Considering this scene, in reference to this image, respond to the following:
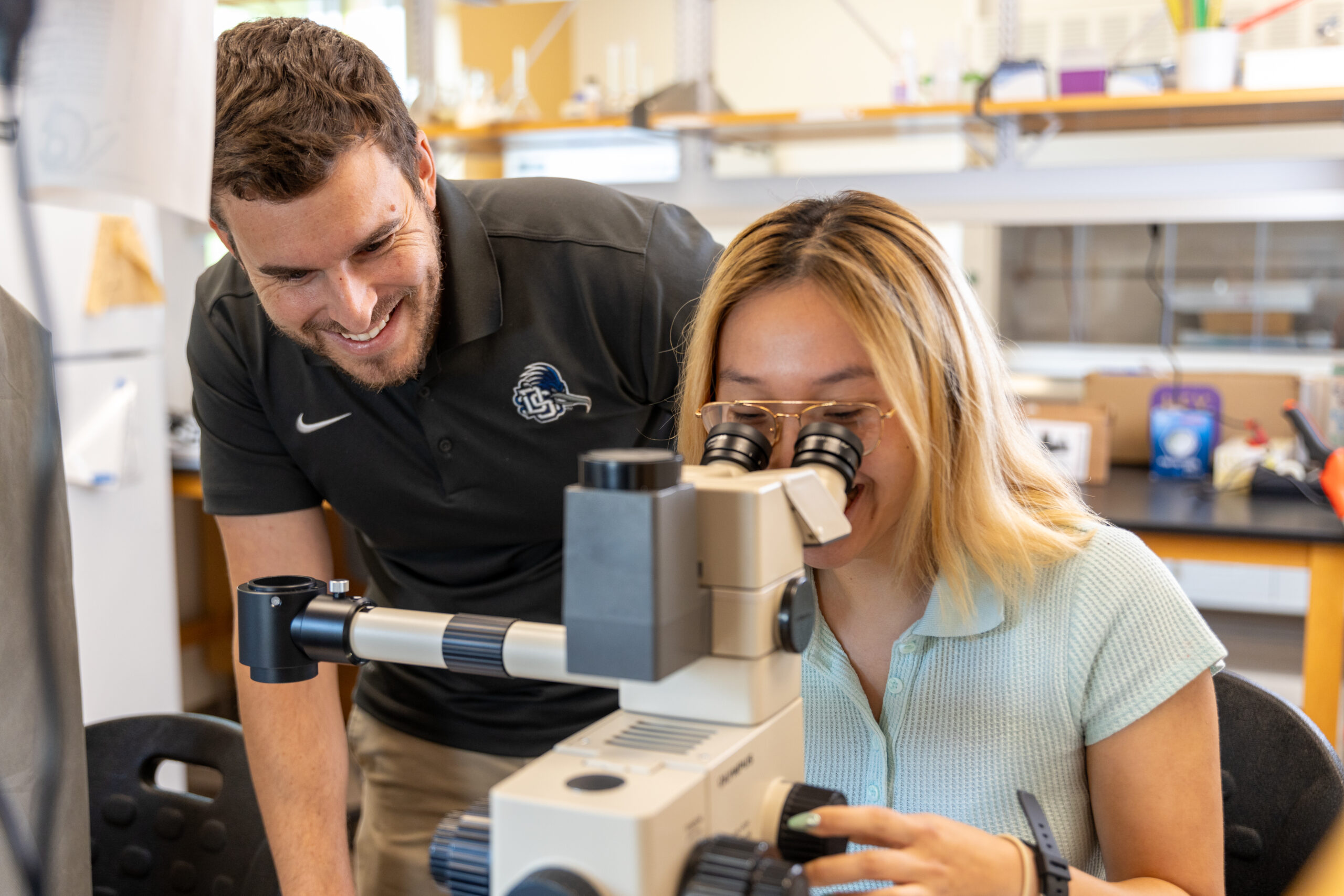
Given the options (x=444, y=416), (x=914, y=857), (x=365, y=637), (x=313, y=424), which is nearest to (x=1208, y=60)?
(x=444, y=416)

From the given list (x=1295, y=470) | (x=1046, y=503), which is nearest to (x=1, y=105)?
(x=1046, y=503)

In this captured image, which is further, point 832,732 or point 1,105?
point 832,732

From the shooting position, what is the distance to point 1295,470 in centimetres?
295

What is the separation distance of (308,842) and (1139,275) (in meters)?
5.52

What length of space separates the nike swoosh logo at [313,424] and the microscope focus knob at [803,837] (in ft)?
3.00

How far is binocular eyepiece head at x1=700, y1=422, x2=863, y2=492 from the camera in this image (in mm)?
775

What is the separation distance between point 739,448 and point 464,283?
686 mm

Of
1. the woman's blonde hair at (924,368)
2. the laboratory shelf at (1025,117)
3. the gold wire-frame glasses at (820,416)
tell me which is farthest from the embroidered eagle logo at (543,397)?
the laboratory shelf at (1025,117)

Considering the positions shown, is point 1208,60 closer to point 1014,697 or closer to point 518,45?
point 1014,697

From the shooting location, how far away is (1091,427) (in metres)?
3.13

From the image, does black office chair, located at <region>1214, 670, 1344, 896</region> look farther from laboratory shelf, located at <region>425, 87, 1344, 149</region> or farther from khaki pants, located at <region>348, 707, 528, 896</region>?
laboratory shelf, located at <region>425, 87, 1344, 149</region>

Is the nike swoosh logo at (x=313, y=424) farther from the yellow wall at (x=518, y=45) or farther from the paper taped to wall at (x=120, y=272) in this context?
the yellow wall at (x=518, y=45)

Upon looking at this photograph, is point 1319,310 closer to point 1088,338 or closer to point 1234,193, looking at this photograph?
point 1088,338

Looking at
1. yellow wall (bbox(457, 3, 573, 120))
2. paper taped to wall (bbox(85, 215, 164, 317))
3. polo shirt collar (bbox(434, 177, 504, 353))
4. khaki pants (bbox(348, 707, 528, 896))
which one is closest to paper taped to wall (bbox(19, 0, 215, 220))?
polo shirt collar (bbox(434, 177, 504, 353))
